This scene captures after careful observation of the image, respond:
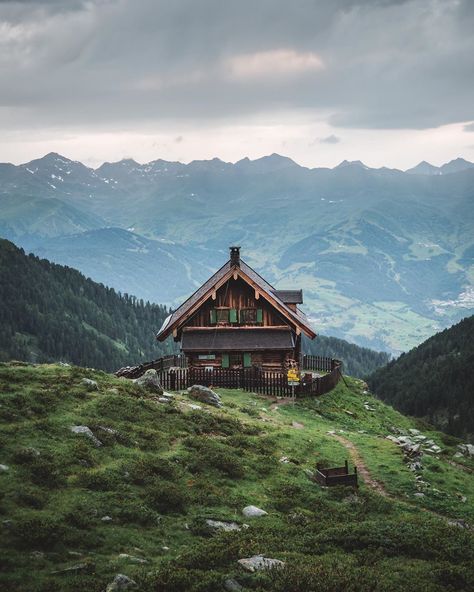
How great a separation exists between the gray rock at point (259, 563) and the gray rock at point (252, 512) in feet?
12.4

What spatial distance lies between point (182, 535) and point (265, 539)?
6.68 ft

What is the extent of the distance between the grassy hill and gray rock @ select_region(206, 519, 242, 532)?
259 mm

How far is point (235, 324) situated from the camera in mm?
48375

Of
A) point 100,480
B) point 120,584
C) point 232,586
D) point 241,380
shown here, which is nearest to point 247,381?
point 241,380

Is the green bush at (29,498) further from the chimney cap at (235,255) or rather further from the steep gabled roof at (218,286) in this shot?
the chimney cap at (235,255)

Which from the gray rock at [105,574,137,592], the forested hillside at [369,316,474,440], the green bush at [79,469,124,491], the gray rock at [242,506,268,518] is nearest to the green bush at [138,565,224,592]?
the gray rock at [105,574,137,592]

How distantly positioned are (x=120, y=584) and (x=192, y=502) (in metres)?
5.73

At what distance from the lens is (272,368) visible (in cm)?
4816

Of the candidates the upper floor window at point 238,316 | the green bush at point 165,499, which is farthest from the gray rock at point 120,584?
the upper floor window at point 238,316

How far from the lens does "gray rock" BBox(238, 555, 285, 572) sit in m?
13.8

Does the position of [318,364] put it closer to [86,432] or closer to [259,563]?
[86,432]

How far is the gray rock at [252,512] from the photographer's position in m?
18.1

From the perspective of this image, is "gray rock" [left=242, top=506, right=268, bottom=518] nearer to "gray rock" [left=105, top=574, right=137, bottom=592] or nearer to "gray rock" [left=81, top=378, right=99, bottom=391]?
"gray rock" [left=105, top=574, right=137, bottom=592]

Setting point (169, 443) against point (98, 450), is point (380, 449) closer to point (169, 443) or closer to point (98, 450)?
point (169, 443)
